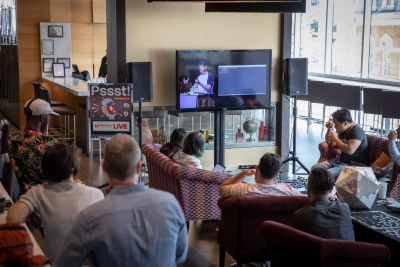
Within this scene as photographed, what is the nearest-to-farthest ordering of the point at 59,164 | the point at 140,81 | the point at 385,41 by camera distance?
1. the point at 59,164
2. the point at 140,81
3. the point at 385,41

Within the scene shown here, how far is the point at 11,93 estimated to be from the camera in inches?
481

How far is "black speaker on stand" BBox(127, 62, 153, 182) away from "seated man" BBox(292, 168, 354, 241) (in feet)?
12.7

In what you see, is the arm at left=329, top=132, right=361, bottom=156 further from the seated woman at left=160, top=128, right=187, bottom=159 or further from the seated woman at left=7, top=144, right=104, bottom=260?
the seated woman at left=7, top=144, right=104, bottom=260

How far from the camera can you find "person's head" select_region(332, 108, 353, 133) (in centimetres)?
587

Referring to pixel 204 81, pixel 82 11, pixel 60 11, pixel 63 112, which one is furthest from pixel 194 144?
pixel 82 11

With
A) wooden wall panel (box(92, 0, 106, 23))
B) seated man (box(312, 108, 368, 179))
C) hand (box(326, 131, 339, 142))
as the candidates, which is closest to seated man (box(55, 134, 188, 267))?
seated man (box(312, 108, 368, 179))

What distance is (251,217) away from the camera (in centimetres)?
390

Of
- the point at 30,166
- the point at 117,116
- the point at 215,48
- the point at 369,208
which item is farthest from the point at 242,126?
the point at 30,166

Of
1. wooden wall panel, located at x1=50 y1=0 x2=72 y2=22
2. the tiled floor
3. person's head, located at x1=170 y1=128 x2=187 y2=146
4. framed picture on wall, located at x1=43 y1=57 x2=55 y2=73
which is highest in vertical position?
wooden wall panel, located at x1=50 y1=0 x2=72 y2=22

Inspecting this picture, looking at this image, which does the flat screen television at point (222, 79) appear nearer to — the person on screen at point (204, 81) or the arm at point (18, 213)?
the person on screen at point (204, 81)

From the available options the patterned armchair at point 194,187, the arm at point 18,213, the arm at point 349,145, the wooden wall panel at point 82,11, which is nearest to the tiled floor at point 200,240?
the patterned armchair at point 194,187

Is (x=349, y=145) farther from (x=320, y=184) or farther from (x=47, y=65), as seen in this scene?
(x=47, y=65)

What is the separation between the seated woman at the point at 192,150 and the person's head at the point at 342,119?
1618mm

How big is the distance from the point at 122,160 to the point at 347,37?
1004cm
